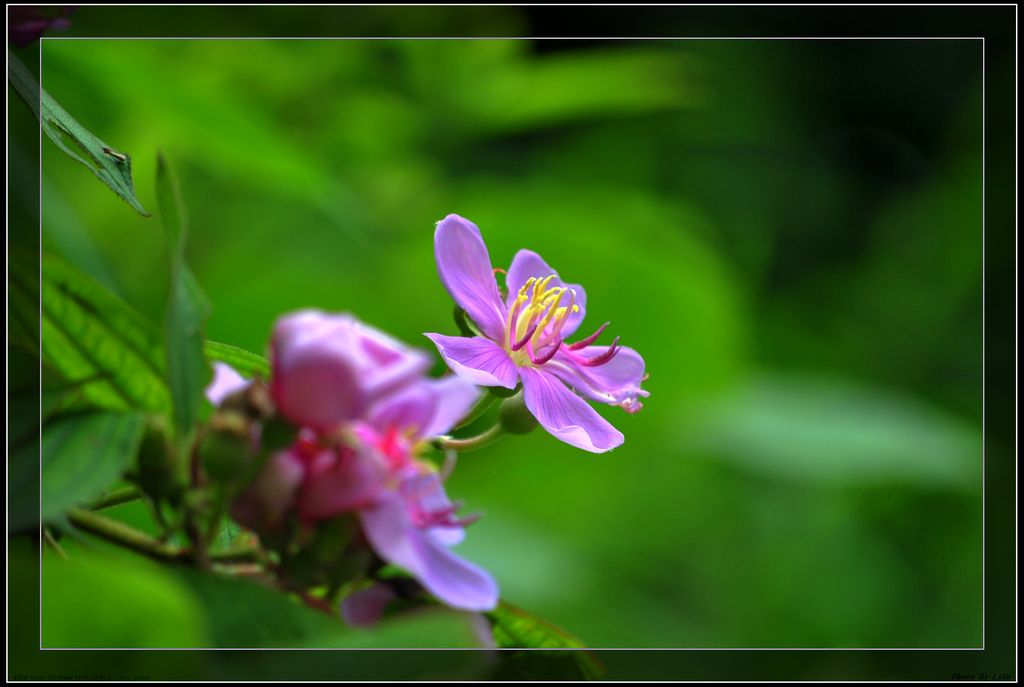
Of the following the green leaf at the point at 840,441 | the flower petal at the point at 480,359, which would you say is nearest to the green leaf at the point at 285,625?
the flower petal at the point at 480,359

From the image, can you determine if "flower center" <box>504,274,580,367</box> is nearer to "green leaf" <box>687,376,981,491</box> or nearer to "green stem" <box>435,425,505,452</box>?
"green stem" <box>435,425,505,452</box>

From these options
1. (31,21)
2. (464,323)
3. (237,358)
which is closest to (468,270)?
(464,323)

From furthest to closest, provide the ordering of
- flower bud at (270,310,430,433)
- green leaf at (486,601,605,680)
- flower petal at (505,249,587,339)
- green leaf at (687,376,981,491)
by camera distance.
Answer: green leaf at (687,376,981,491) → flower petal at (505,249,587,339) → green leaf at (486,601,605,680) → flower bud at (270,310,430,433)

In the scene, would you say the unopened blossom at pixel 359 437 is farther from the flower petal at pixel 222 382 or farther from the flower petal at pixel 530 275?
the flower petal at pixel 530 275

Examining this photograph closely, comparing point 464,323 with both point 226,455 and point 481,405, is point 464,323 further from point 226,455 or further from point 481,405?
point 226,455

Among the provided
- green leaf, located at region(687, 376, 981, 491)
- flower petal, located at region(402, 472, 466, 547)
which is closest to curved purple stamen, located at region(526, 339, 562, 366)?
flower petal, located at region(402, 472, 466, 547)
